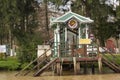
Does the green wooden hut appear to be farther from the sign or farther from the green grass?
the green grass

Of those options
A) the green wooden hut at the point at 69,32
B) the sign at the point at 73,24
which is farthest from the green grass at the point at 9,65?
the sign at the point at 73,24

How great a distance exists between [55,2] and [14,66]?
11622mm

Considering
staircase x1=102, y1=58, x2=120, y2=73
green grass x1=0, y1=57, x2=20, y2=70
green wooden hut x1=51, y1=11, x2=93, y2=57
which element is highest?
green wooden hut x1=51, y1=11, x2=93, y2=57

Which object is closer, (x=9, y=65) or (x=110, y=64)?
(x=110, y=64)

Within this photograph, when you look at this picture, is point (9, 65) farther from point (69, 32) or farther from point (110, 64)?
point (110, 64)

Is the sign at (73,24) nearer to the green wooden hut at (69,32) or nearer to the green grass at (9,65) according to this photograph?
the green wooden hut at (69,32)

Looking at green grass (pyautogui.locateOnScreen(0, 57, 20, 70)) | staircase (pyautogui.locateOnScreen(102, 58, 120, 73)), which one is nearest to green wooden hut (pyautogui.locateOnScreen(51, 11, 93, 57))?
staircase (pyautogui.locateOnScreen(102, 58, 120, 73))

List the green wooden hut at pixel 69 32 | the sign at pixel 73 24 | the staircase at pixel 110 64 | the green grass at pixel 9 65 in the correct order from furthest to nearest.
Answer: the green grass at pixel 9 65 < the sign at pixel 73 24 < the green wooden hut at pixel 69 32 < the staircase at pixel 110 64

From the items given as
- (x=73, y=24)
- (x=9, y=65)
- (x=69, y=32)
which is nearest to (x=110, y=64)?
(x=73, y=24)

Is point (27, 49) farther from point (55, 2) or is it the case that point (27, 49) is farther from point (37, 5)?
point (37, 5)

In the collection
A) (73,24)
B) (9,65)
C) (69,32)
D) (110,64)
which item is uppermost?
(73,24)

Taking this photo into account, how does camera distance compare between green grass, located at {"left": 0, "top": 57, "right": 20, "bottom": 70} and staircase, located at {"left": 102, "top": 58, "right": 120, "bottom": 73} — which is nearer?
staircase, located at {"left": 102, "top": 58, "right": 120, "bottom": 73}

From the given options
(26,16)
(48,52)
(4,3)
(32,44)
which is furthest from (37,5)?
(48,52)

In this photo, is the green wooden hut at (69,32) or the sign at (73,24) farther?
the sign at (73,24)
